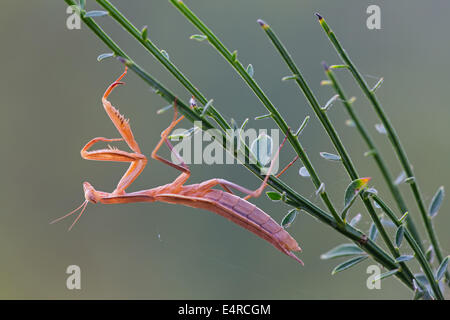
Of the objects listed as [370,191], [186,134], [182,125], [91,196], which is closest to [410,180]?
[370,191]

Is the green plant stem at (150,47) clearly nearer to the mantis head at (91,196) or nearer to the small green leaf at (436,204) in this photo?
the small green leaf at (436,204)

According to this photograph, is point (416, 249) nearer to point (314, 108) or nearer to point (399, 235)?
point (399, 235)

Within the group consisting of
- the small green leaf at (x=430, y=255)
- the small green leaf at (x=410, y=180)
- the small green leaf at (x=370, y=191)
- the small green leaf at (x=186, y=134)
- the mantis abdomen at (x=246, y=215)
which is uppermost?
the small green leaf at (x=186, y=134)

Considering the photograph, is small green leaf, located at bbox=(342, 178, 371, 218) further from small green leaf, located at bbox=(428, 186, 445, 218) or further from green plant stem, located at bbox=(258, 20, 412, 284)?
small green leaf, located at bbox=(428, 186, 445, 218)

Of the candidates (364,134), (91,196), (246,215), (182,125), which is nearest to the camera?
(364,134)

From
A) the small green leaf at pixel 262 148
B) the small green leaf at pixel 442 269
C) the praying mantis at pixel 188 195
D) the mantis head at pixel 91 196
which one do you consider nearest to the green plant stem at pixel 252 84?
the small green leaf at pixel 262 148

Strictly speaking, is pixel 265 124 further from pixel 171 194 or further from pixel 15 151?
pixel 15 151
